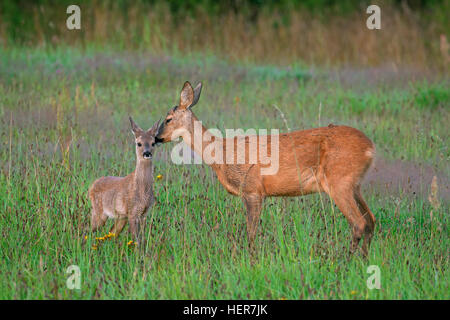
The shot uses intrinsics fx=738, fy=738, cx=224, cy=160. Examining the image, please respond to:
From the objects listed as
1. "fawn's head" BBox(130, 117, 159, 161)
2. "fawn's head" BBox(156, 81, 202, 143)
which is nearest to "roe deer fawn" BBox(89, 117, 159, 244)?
"fawn's head" BBox(130, 117, 159, 161)

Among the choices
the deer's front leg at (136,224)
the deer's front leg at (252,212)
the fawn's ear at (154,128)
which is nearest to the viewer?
the deer's front leg at (136,224)

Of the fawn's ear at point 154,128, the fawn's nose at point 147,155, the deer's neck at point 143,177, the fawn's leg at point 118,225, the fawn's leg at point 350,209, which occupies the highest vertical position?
the fawn's ear at point 154,128

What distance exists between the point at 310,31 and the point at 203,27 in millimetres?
2225

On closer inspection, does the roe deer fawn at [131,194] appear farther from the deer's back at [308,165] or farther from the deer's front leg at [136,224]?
the deer's back at [308,165]

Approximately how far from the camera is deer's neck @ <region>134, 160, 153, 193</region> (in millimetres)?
5766

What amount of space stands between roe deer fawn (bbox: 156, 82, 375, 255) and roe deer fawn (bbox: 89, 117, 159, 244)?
377mm

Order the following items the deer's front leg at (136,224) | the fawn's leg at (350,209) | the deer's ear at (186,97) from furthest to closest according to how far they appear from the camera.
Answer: the deer's ear at (186,97) < the fawn's leg at (350,209) < the deer's front leg at (136,224)

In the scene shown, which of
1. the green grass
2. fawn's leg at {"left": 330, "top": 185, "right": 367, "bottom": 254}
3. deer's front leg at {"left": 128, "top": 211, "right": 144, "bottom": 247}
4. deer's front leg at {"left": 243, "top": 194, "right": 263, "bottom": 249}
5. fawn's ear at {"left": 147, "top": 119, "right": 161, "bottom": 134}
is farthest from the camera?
fawn's ear at {"left": 147, "top": 119, "right": 161, "bottom": 134}

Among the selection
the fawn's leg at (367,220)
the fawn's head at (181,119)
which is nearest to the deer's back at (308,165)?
the fawn's leg at (367,220)

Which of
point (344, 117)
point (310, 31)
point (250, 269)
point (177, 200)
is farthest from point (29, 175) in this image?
point (310, 31)

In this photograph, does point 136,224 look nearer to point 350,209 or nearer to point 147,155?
point 147,155

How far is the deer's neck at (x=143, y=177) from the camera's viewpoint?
5766mm

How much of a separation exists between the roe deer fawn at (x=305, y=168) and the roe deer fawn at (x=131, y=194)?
1.24ft

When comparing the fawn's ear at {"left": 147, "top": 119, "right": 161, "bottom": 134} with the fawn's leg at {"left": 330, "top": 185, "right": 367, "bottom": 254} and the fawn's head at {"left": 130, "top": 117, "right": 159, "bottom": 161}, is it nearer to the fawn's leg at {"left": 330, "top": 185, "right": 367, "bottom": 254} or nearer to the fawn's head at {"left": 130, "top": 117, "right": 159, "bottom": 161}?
the fawn's head at {"left": 130, "top": 117, "right": 159, "bottom": 161}
